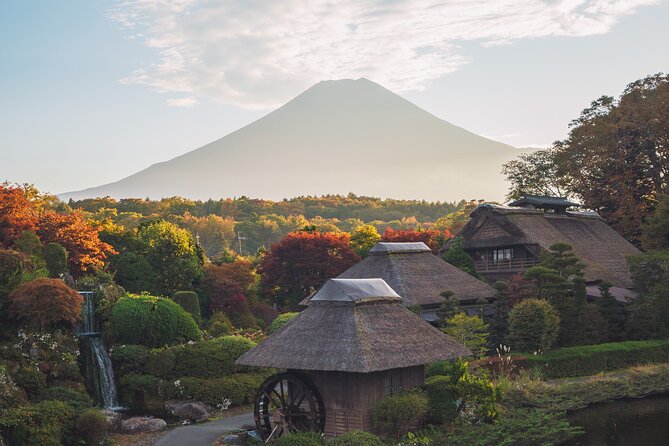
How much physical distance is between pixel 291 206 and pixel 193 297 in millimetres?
93358

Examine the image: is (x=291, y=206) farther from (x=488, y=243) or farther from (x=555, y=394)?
(x=555, y=394)

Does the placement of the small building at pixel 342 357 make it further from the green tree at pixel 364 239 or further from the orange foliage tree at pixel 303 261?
the green tree at pixel 364 239

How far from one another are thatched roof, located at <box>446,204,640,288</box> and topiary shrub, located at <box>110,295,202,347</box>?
22094 mm

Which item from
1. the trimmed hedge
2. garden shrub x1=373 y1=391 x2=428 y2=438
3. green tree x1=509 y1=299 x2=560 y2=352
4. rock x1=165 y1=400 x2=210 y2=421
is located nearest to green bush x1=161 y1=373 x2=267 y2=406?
rock x1=165 y1=400 x2=210 y2=421

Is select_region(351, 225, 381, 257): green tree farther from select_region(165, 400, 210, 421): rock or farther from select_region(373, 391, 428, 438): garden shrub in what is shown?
select_region(373, 391, 428, 438): garden shrub

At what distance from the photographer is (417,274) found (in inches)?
1612

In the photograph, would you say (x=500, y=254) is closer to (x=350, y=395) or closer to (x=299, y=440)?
(x=350, y=395)

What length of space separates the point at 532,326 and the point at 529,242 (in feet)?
41.8

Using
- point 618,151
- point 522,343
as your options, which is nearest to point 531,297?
point 522,343

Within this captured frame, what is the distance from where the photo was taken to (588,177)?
64.4 m

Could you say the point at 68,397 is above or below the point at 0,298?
below

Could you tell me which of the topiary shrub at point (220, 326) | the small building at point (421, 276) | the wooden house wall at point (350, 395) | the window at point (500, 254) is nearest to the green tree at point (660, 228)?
the window at point (500, 254)

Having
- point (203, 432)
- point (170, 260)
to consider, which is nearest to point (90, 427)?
point (203, 432)

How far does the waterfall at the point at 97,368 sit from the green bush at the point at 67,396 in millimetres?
2702
